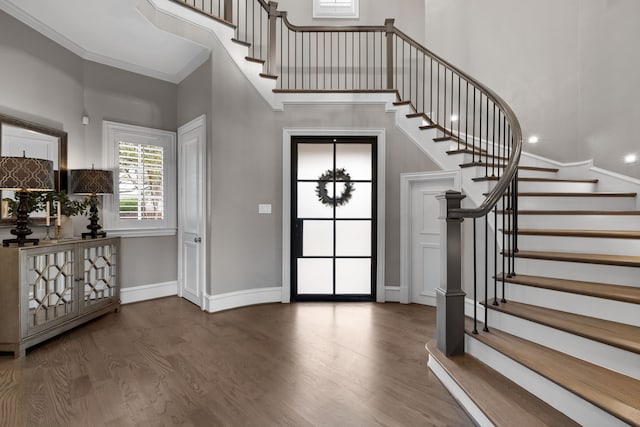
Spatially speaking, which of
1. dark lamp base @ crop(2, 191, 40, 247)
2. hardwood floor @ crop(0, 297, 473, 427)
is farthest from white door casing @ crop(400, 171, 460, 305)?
dark lamp base @ crop(2, 191, 40, 247)

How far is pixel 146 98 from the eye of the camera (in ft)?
14.6

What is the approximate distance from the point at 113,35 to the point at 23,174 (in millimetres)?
1804

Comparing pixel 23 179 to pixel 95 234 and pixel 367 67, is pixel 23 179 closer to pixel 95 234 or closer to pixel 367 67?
pixel 95 234

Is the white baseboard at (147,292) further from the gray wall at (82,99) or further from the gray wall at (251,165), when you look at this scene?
the gray wall at (251,165)

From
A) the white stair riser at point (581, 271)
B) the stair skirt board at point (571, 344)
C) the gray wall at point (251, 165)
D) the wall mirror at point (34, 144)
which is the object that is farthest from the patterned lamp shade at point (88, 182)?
the white stair riser at point (581, 271)

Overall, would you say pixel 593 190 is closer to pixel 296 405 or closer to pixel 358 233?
pixel 358 233

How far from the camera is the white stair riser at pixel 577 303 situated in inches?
77.8

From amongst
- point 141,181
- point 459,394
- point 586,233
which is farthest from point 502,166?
point 141,181

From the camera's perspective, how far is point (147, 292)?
14.6 feet

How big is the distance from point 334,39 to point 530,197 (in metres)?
3.88

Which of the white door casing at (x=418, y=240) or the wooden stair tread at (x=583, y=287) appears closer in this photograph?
the wooden stair tread at (x=583, y=287)

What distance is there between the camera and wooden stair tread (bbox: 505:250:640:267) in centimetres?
217

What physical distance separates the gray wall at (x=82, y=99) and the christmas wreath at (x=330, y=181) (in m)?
2.14

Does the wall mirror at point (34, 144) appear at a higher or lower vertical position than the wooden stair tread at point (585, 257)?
higher
